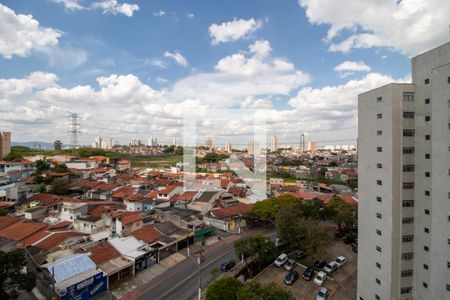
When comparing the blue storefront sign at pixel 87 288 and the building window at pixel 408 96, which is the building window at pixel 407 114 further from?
the blue storefront sign at pixel 87 288

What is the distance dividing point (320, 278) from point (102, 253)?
886 centimetres

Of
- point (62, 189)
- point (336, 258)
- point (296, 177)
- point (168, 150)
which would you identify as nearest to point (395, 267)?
point (336, 258)

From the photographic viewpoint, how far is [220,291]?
6.75m

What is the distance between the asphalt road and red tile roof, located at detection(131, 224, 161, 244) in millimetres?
1801

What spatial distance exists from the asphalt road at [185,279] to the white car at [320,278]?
3542mm

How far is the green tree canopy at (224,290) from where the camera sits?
22.0 feet

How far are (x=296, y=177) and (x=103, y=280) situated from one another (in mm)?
35056

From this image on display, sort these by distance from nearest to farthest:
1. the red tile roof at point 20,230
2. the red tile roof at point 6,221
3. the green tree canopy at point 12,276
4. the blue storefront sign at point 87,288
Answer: the green tree canopy at point 12,276 → the blue storefront sign at point 87,288 → the red tile roof at point 20,230 → the red tile roof at point 6,221

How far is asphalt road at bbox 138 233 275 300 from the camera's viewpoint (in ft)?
27.5

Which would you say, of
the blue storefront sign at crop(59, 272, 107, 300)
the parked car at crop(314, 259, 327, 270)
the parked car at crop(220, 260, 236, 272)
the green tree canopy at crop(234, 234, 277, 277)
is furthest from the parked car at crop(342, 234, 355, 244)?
the blue storefront sign at crop(59, 272, 107, 300)

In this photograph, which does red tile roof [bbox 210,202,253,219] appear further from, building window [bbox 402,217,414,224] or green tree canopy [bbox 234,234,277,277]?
building window [bbox 402,217,414,224]

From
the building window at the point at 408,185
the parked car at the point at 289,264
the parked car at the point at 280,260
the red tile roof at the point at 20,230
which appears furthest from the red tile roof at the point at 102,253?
the building window at the point at 408,185

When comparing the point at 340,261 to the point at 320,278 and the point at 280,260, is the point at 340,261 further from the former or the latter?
the point at 280,260

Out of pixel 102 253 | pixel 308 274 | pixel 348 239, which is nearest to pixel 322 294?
pixel 308 274
